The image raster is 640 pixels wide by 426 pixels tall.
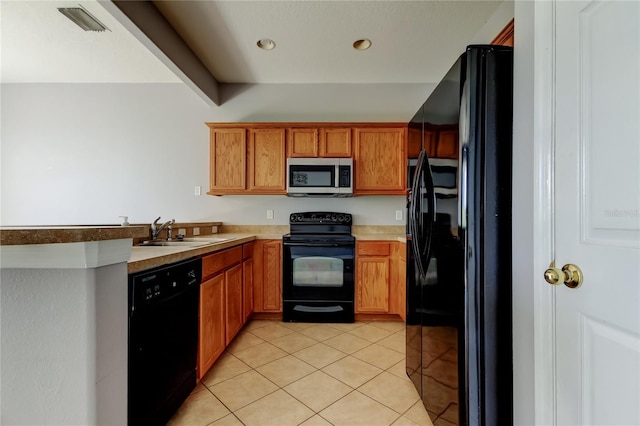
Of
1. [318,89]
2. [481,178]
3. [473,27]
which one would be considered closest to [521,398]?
[481,178]

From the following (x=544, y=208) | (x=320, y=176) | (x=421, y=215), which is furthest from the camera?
(x=320, y=176)

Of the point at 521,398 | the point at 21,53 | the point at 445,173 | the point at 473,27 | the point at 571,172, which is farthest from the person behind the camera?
the point at 21,53

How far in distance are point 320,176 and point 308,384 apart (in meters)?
1.91

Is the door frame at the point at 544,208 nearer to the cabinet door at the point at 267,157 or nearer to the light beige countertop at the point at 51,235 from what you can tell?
the light beige countertop at the point at 51,235

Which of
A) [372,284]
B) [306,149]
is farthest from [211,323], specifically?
[306,149]

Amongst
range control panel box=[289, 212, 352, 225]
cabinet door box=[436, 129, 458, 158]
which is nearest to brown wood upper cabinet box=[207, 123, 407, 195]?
range control panel box=[289, 212, 352, 225]

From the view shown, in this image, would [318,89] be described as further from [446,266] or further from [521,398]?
[521,398]

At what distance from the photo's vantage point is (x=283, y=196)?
330 centimetres

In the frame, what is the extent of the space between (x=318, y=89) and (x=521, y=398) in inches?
128

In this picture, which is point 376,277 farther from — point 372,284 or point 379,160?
point 379,160

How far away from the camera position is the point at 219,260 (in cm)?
196

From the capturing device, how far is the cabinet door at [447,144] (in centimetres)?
108

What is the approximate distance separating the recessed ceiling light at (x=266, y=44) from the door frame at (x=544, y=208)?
7.02 feet

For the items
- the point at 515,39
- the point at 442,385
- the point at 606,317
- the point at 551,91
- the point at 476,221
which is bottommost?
the point at 442,385
